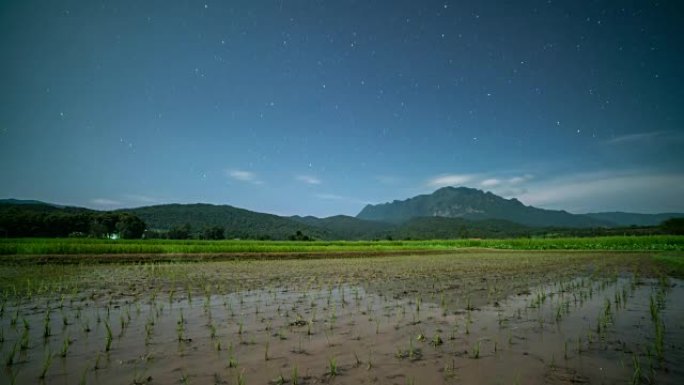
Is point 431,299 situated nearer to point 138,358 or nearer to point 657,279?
point 138,358

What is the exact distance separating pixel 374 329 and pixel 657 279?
12822 millimetres

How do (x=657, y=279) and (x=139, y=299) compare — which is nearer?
(x=139, y=299)

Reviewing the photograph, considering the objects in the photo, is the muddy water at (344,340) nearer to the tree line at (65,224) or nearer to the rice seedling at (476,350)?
the rice seedling at (476,350)

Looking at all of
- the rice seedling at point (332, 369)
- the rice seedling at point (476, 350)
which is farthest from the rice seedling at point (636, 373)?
the rice seedling at point (332, 369)

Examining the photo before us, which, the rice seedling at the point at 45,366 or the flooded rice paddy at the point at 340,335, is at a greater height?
the rice seedling at the point at 45,366

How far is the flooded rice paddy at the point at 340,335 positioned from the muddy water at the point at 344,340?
0.09 ft

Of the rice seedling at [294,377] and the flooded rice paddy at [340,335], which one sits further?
the flooded rice paddy at [340,335]

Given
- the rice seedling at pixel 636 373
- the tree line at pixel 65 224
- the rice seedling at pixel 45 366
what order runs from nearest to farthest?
the rice seedling at pixel 636 373
the rice seedling at pixel 45 366
the tree line at pixel 65 224

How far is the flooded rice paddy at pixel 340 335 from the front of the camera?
395 centimetres

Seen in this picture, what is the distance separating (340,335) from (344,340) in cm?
31

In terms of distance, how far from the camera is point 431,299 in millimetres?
8719

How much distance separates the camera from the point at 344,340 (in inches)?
208

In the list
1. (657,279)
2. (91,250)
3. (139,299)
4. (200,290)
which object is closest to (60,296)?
(139,299)

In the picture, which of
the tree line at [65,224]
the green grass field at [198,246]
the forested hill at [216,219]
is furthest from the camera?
the forested hill at [216,219]
